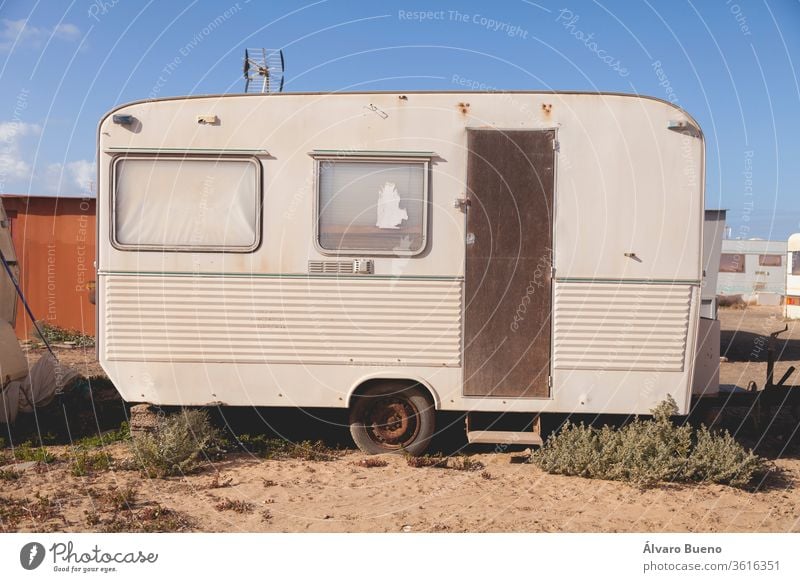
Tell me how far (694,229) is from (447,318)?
2465mm

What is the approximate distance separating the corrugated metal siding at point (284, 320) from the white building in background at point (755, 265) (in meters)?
26.1

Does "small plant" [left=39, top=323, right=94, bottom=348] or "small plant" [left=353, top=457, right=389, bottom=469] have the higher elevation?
"small plant" [left=39, top=323, right=94, bottom=348]

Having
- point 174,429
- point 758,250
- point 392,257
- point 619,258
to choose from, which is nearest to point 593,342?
point 619,258

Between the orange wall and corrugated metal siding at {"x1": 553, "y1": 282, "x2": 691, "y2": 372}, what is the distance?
11.2m

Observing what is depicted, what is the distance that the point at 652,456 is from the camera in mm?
6375

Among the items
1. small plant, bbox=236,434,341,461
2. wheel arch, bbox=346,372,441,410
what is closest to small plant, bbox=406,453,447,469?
wheel arch, bbox=346,372,441,410

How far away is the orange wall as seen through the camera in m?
14.4

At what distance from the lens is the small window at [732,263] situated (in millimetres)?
30441

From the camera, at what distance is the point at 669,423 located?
6469mm

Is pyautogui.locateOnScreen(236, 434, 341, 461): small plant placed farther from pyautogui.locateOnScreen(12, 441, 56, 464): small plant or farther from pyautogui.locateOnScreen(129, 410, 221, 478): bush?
pyautogui.locateOnScreen(12, 441, 56, 464): small plant

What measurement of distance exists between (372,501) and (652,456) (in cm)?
264

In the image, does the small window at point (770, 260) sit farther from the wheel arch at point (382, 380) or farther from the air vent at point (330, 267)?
the air vent at point (330, 267)

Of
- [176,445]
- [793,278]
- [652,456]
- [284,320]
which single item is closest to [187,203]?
[284,320]

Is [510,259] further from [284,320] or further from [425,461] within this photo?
[284,320]
